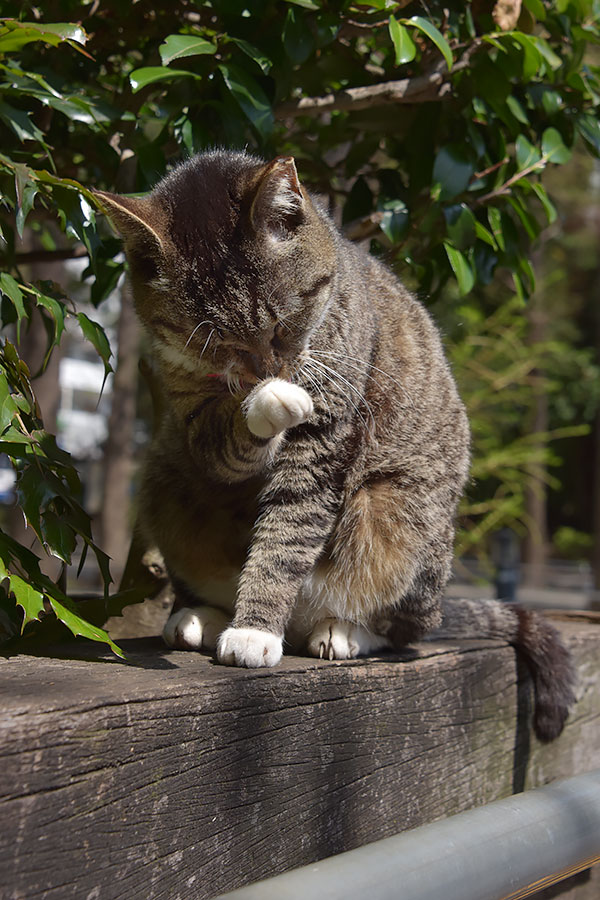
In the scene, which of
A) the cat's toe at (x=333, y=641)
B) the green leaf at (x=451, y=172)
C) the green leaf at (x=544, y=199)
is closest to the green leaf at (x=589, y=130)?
the green leaf at (x=544, y=199)

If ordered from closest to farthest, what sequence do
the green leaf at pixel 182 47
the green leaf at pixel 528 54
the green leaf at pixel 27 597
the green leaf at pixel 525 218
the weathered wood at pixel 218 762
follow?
the weathered wood at pixel 218 762, the green leaf at pixel 27 597, the green leaf at pixel 182 47, the green leaf at pixel 528 54, the green leaf at pixel 525 218

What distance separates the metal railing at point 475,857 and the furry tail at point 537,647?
4.99 ft

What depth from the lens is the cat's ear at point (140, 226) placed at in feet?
6.59

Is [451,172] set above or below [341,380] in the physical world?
above

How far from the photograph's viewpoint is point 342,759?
1840 millimetres

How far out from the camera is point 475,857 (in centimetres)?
94

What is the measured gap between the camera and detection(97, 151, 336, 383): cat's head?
2066 mm

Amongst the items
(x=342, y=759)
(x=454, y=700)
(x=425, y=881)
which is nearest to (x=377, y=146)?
(x=454, y=700)

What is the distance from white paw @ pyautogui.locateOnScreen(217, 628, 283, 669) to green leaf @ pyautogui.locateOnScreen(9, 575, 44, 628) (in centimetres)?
46

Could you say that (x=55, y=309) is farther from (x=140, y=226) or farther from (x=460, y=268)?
(x=460, y=268)

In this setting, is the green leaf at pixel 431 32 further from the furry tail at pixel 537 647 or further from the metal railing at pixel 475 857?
the metal railing at pixel 475 857

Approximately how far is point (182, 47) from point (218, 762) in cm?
166

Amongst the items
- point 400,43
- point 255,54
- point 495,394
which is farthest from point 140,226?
point 495,394

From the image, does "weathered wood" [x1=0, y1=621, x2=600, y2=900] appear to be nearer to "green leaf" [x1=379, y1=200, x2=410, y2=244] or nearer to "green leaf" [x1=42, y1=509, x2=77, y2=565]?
"green leaf" [x1=42, y1=509, x2=77, y2=565]
